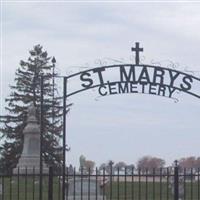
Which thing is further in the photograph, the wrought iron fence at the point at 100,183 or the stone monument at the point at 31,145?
the stone monument at the point at 31,145

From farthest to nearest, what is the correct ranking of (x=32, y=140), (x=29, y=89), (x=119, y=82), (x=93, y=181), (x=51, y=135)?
(x=29, y=89) → (x=51, y=135) → (x=32, y=140) → (x=93, y=181) → (x=119, y=82)

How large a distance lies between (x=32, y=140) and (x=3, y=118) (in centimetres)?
1816

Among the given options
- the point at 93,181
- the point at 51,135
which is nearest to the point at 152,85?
the point at 93,181

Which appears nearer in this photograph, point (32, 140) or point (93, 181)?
point (93, 181)

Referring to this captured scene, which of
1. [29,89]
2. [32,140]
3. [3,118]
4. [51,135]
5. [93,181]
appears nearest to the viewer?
[93,181]

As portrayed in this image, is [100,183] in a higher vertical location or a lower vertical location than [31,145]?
lower

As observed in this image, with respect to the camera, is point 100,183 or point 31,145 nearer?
point 100,183

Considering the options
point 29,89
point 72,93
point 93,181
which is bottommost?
point 93,181

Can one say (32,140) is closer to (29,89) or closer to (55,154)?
(55,154)

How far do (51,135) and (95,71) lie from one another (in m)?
40.3

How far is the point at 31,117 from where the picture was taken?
49812mm

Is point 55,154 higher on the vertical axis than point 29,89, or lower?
lower

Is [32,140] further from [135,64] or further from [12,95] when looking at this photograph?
[135,64]

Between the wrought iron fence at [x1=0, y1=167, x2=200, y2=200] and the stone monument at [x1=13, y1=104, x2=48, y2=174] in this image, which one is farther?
the stone monument at [x1=13, y1=104, x2=48, y2=174]
